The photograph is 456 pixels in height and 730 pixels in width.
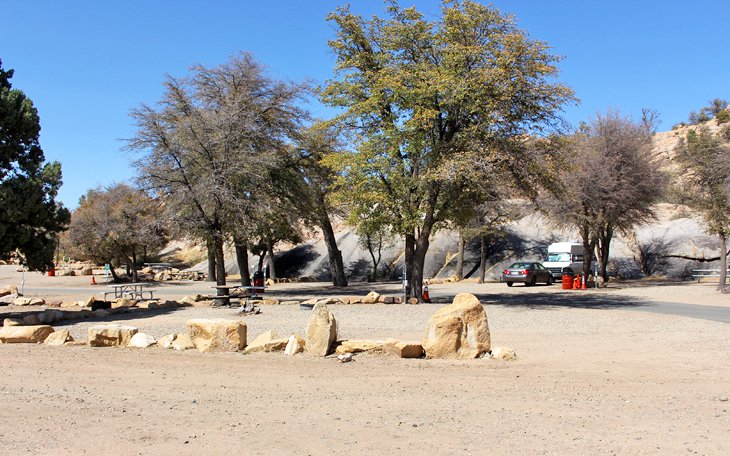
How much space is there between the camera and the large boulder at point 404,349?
11.2 metres

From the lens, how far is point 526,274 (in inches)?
1389

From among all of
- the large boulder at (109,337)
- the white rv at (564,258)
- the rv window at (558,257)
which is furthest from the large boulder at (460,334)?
the rv window at (558,257)

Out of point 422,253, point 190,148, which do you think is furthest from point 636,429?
point 190,148

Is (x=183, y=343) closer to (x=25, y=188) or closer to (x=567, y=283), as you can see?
(x=25, y=188)

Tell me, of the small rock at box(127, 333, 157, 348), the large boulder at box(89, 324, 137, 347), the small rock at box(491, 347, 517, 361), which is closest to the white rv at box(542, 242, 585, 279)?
the small rock at box(491, 347, 517, 361)

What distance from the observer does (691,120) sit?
90188 millimetres

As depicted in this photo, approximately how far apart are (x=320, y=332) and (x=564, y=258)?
3082 cm

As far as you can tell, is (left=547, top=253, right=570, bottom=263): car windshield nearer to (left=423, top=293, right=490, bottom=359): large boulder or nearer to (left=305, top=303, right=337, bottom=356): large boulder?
(left=423, top=293, right=490, bottom=359): large boulder

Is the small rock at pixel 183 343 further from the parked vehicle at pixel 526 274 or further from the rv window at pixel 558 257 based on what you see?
the rv window at pixel 558 257

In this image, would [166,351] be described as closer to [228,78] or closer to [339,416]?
[339,416]

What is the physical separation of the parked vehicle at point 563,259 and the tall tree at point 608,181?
3.66 metres

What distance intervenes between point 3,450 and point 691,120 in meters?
101

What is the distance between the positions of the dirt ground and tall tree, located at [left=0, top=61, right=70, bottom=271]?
643cm

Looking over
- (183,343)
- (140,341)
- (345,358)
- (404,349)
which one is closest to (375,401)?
(345,358)
